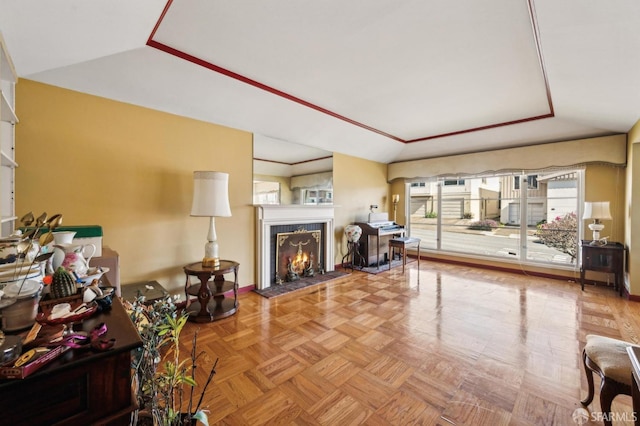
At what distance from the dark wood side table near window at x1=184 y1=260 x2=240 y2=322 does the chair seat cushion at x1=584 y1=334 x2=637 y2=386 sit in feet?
9.83

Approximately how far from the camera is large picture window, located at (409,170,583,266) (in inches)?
180

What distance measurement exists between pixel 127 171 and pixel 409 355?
330 centimetres

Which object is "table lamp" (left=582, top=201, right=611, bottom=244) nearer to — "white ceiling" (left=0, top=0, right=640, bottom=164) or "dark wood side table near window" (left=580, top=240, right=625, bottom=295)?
"dark wood side table near window" (left=580, top=240, right=625, bottom=295)

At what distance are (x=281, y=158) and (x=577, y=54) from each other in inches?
136

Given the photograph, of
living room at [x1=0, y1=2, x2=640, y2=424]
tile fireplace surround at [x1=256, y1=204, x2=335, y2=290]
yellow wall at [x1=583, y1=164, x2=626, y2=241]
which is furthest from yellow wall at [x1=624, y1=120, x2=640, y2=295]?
tile fireplace surround at [x1=256, y1=204, x2=335, y2=290]

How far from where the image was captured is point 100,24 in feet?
5.81

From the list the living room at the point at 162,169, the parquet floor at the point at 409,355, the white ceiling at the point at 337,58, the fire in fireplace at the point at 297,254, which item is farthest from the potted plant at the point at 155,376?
the fire in fireplace at the point at 297,254

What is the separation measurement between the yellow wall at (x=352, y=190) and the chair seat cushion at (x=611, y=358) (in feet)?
12.4

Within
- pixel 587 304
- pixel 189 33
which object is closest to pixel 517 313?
pixel 587 304

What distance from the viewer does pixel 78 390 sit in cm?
71

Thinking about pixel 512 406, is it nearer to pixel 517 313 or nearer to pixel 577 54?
pixel 517 313

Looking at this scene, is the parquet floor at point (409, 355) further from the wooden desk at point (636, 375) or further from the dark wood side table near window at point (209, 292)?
the wooden desk at point (636, 375)

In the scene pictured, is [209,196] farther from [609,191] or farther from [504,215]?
[609,191]

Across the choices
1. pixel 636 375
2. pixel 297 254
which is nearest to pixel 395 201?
pixel 297 254
